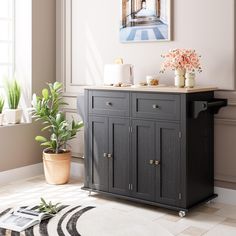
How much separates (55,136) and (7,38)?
109 centimetres

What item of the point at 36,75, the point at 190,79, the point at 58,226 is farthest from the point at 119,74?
the point at 58,226

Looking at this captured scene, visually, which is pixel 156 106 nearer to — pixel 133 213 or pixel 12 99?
pixel 133 213

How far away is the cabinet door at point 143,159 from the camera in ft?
11.0

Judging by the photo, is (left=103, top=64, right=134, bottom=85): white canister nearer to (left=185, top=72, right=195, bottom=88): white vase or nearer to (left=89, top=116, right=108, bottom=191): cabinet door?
(left=89, top=116, right=108, bottom=191): cabinet door

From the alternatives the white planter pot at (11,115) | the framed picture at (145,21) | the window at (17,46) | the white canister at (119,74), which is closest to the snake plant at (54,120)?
the white planter pot at (11,115)

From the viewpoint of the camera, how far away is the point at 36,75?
4371mm

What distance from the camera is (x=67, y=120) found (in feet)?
14.7

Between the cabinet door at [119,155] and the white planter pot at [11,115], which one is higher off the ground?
the white planter pot at [11,115]

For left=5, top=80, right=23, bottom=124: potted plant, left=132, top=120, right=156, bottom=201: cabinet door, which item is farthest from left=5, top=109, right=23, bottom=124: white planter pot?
left=132, top=120, right=156, bottom=201: cabinet door

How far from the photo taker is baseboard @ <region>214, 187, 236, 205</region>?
3516 millimetres

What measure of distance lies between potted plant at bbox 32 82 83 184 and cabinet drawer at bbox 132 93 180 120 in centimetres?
85

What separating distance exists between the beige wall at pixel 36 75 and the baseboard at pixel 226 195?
70.3 inches

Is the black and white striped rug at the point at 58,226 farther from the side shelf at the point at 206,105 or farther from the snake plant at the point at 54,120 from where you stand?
the side shelf at the point at 206,105

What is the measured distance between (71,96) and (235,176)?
67.2 inches
